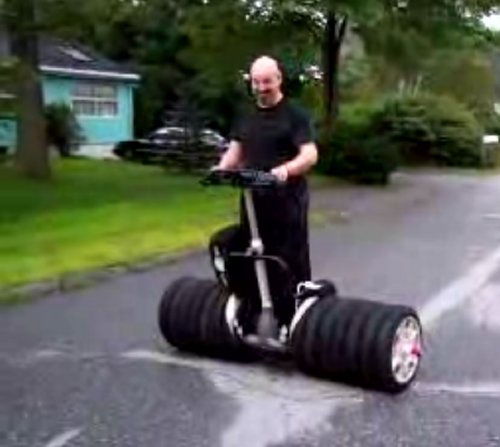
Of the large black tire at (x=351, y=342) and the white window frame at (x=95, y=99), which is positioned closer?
the large black tire at (x=351, y=342)

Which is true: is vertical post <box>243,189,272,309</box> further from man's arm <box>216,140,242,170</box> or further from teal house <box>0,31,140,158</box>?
teal house <box>0,31,140,158</box>

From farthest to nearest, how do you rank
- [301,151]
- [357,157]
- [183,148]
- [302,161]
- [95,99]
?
1. [95,99]
2. [183,148]
3. [357,157]
4. [301,151]
5. [302,161]

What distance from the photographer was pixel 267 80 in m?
6.74

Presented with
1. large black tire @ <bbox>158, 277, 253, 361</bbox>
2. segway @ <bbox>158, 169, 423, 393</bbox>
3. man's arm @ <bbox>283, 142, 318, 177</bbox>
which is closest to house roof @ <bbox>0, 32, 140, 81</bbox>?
large black tire @ <bbox>158, 277, 253, 361</bbox>

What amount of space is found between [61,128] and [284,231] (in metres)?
32.6

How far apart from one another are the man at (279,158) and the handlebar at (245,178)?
6.9 inches

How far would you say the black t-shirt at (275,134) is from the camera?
266 inches

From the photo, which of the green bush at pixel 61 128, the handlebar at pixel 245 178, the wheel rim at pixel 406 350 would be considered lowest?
the green bush at pixel 61 128

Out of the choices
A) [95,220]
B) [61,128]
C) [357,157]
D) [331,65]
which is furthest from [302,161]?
[61,128]

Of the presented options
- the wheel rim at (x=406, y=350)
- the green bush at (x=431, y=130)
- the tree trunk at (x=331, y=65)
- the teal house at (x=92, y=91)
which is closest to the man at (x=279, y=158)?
the wheel rim at (x=406, y=350)

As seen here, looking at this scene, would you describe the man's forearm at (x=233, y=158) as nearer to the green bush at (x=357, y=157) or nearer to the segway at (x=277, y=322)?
the segway at (x=277, y=322)

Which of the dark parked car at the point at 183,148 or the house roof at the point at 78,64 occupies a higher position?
the house roof at the point at 78,64

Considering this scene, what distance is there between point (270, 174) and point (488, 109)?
1826 inches

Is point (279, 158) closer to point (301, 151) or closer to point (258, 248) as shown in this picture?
point (301, 151)
